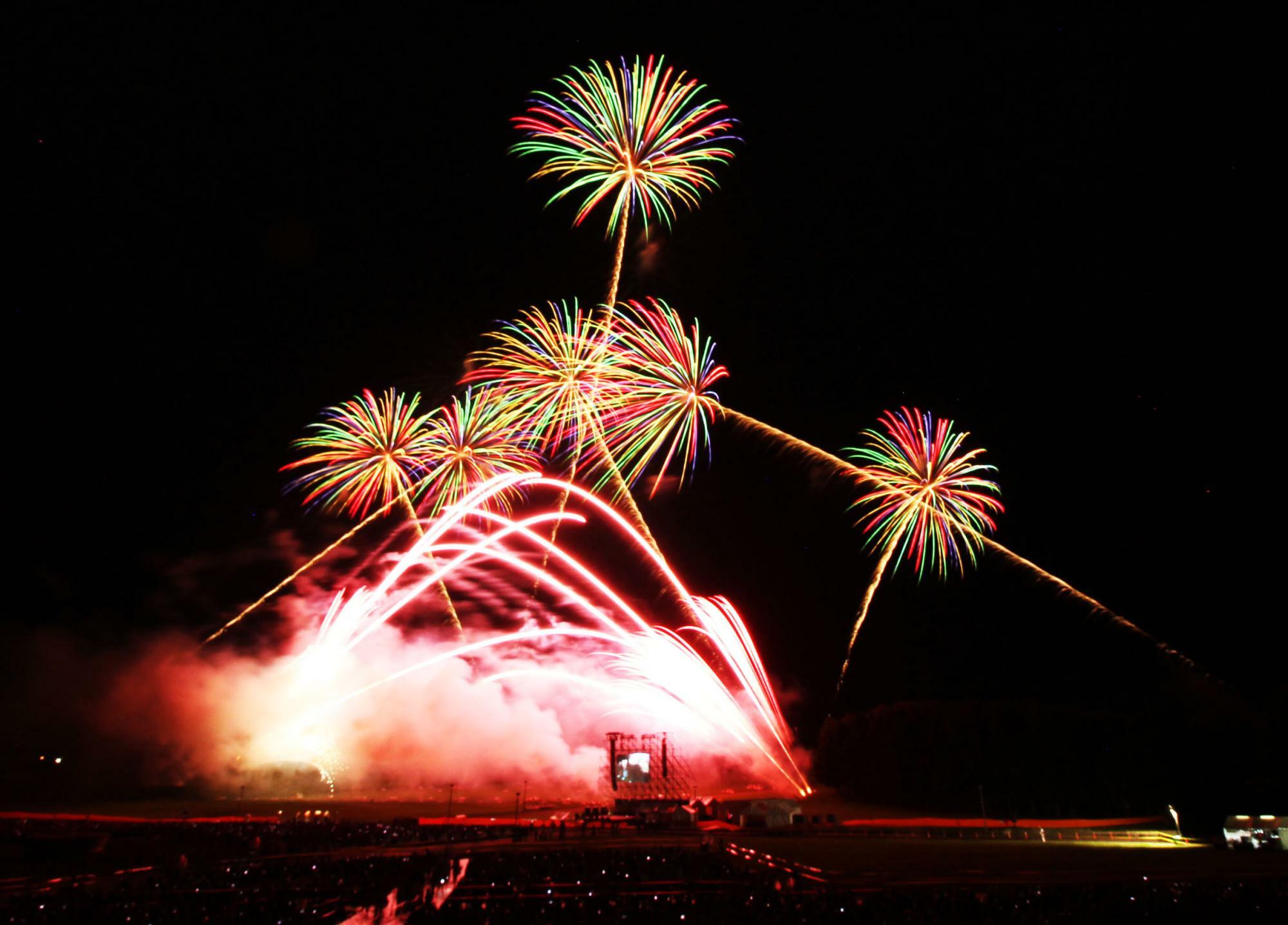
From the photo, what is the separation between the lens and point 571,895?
16.1 meters

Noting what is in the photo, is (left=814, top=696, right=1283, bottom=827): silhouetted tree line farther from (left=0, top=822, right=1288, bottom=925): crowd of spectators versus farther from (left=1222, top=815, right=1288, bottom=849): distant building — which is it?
(left=0, top=822, right=1288, bottom=925): crowd of spectators

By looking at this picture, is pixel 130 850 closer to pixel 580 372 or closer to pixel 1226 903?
pixel 580 372

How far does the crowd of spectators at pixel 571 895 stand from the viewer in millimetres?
13375

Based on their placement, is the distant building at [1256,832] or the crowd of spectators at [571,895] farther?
the distant building at [1256,832]

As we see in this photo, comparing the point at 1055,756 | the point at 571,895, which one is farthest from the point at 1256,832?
the point at 571,895

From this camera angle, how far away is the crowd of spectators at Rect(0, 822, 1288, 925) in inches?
527

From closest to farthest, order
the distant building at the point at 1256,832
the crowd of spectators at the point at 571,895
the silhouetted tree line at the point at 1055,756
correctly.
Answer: the crowd of spectators at the point at 571,895 < the distant building at the point at 1256,832 < the silhouetted tree line at the point at 1055,756

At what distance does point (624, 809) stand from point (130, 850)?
1073 inches

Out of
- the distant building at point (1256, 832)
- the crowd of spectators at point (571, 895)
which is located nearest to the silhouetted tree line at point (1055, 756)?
the distant building at point (1256, 832)

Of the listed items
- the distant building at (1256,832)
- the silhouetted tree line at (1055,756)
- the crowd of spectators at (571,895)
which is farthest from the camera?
the silhouetted tree line at (1055,756)

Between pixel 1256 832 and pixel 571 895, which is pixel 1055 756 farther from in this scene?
pixel 571 895

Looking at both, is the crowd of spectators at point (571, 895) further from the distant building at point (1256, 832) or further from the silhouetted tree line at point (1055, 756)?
the silhouetted tree line at point (1055, 756)

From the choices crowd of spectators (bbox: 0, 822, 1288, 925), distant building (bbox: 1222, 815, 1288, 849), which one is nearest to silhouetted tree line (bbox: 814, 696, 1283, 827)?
distant building (bbox: 1222, 815, 1288, 849)

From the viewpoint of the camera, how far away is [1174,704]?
50562mm
